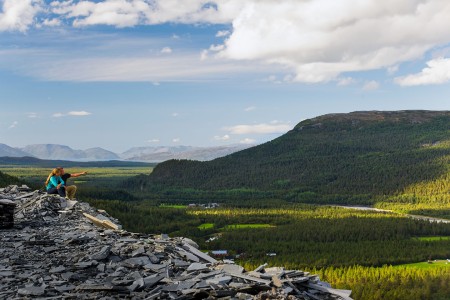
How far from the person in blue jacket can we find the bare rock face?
11.5m

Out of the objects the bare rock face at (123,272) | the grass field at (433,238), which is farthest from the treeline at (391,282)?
the bare rock face at (123,272)

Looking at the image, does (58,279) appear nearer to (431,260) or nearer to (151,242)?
(151,242)

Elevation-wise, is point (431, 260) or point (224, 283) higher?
point (224, 283)

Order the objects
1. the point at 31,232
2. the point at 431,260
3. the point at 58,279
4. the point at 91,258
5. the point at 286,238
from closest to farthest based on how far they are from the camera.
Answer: the point at 58,279 → the point at 91,258 → the point at 31,232 → the point at 431,260 → the point at 286,238

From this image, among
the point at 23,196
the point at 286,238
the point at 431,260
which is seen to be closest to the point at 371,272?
the point at 431,260

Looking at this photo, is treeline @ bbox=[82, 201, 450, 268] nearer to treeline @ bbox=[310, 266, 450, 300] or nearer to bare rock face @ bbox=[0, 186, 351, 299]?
treeline @ bbox=[310, 266, 450, 300]

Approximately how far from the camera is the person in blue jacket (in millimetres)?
42250

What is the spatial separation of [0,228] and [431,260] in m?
151

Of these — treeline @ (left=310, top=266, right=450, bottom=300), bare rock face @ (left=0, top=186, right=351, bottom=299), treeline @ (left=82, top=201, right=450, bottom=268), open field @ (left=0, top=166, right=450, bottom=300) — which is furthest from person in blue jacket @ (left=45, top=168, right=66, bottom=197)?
treeline @ (left=82, top=201, right=450, bottom=268)

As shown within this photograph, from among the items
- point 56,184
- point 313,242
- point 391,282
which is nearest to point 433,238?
point 313,242

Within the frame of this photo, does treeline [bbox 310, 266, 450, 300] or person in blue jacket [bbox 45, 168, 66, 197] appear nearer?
person in blue jacket [bbox 45, 168, 66, 197]

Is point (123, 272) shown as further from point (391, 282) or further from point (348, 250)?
point (348, 250)

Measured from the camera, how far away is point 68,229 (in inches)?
1199

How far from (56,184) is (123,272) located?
2528 centimetres
